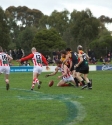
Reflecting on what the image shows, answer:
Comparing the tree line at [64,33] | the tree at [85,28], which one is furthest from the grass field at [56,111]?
the tree at [85,28]

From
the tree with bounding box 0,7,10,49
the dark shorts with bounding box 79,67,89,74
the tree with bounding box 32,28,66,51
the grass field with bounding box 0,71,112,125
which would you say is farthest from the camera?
the tree with bounding box 32,28,66,51

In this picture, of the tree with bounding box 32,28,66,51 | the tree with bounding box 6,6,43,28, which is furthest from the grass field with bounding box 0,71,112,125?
the tree with bounding box 6,6,43,28

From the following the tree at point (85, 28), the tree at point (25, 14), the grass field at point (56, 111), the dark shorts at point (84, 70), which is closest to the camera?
the grass field at point (56, 111)

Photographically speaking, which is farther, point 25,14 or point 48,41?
point 25,14

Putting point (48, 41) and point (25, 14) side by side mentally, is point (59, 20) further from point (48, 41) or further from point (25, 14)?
point (25, 14)

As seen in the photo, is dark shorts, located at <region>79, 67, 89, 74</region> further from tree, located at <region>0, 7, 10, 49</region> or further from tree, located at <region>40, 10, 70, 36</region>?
tree, located at <region>40, 10, 70, 36</region>

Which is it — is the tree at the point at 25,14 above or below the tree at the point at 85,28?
above

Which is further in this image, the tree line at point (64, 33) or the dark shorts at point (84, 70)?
the tree line at point (64, 33)

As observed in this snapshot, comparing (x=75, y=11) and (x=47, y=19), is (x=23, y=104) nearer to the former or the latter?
(x=75, y=11)

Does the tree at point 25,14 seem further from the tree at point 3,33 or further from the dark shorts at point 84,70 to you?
the dark shorts at point 84,70

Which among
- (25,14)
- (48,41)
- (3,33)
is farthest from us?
(25,14)

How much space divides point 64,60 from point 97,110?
31.0 feet

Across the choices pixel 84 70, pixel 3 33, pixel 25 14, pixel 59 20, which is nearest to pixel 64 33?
pixel 59 20

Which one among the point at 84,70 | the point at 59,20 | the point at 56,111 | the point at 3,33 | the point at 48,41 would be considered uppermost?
the point at 59,20
